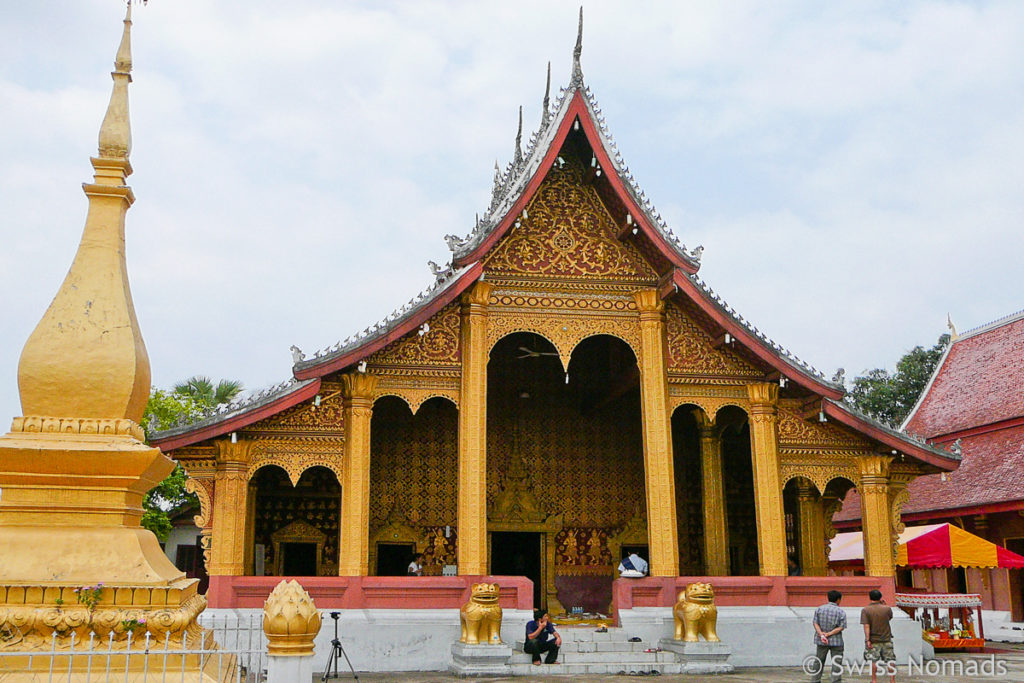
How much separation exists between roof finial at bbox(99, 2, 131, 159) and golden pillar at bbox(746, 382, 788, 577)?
884cm

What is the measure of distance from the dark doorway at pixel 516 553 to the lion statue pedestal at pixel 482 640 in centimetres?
419

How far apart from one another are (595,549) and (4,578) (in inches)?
436

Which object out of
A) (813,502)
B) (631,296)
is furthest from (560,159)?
(813,502)

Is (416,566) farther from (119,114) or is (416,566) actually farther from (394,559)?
(119,114)

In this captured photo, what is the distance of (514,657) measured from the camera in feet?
34.4

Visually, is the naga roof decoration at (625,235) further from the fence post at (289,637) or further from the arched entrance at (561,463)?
the fence post at (289,637)

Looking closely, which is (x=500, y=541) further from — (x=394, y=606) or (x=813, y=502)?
(x=813, y=502)

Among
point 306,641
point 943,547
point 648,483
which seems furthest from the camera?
point 943,547

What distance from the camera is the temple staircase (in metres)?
10.3

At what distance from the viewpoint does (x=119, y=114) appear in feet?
19.2

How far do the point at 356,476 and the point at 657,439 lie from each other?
12.5 feet

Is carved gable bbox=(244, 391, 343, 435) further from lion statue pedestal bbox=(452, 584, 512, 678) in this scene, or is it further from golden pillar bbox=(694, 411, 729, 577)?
golden pillar bbox=(694, 411, 729, 577)

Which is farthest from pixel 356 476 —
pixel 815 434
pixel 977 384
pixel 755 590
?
pixel 977 384

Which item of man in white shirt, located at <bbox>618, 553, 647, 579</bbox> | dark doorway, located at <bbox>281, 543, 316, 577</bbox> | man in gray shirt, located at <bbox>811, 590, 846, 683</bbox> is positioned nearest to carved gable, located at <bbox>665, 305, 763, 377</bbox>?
man in white shirt, located at <bbox>618, 553, 647, 579</bbox>
